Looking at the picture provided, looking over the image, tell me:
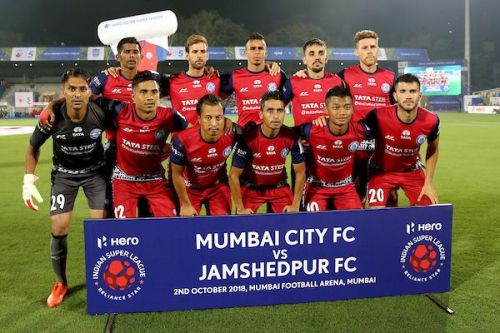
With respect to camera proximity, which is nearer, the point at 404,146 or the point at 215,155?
the point at 215,155

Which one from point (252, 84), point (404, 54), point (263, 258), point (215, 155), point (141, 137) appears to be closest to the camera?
point (263, 258)

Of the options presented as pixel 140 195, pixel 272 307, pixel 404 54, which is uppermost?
pixel 404 54

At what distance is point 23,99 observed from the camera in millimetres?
47250

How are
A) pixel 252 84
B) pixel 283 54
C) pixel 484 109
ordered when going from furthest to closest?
pixel 283 54 → pixel 484 109 → pixel 252 84

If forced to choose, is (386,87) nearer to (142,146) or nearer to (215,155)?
(215,155)

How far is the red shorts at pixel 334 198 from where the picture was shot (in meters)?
4.61

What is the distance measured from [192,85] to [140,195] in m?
1.40

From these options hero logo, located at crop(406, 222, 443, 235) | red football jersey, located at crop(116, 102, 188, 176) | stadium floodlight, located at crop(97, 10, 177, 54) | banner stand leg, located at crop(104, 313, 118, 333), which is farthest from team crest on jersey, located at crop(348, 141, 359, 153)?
stadium floodlight, located at crop(97, 10, 177, 54)

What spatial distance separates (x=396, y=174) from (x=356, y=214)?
178 centimetres

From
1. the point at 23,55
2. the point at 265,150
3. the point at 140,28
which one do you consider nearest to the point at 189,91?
the point at 265,150

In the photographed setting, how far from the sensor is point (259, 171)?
Result: 4688 millimetres

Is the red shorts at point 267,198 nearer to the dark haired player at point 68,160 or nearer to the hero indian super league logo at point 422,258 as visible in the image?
the dark haired player at point 68,160

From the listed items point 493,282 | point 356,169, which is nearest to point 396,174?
point 356,169

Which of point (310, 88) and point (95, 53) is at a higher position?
point (95, 53)
